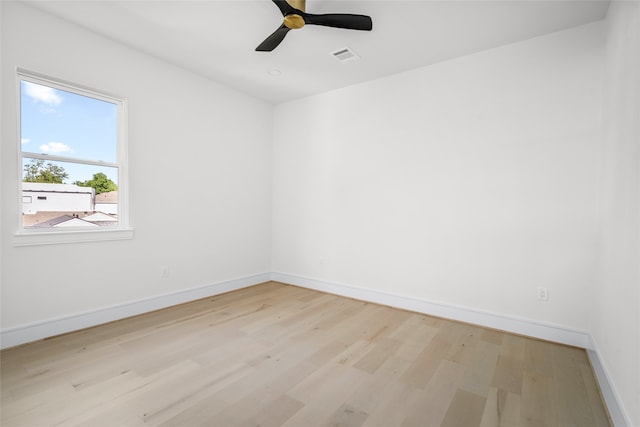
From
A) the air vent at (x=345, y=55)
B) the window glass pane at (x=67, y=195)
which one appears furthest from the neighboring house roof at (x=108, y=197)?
the air vent at (x=345, y=55)

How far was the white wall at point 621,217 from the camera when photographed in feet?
4.77

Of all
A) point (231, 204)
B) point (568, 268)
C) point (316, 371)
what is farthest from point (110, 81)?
point (568, 268)

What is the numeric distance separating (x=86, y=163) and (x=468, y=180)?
3.73 metres

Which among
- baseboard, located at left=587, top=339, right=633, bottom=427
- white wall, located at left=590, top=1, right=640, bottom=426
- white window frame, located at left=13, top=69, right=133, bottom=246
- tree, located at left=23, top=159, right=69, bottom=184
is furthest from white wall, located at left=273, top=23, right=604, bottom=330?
tree, located at left=23, top=159, right=69, bottom=184

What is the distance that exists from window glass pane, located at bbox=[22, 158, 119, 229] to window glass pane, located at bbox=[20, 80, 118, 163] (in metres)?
0.13

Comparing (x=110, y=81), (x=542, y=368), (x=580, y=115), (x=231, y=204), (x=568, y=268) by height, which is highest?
(x=110, y=81)

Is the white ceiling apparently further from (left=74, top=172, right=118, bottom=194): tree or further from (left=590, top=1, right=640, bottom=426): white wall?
(left=74, top=172, right=118, bottom=194): tree

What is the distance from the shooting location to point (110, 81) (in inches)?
114

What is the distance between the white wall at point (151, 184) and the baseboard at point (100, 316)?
0.16 feet

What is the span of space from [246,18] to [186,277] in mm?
2823

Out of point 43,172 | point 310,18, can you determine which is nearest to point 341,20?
point 310,18

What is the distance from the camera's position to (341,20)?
219cm

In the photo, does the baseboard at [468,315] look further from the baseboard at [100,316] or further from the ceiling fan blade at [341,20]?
the ceiling fan blade at [341,20]

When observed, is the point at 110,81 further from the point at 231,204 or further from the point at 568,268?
the point at 568,268
